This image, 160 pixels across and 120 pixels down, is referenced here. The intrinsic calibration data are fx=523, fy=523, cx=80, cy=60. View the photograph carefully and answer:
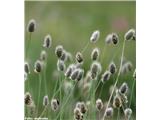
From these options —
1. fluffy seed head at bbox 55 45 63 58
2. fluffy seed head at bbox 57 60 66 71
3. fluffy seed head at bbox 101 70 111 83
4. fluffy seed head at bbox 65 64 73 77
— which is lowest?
fluffy seed head at bbox 101 70 111 83

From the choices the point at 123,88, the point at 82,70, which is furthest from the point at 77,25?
the point at 123,88

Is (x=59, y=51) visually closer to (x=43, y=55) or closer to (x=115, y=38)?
(x=43, y=55)

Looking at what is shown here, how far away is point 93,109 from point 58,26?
367 millimetres

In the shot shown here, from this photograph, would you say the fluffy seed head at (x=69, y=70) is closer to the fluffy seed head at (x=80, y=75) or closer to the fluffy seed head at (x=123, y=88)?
the fluffy seed head at (x=80, y=75)

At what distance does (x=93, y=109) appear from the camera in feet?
6.84

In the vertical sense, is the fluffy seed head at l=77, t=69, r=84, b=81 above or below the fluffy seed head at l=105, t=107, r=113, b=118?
above

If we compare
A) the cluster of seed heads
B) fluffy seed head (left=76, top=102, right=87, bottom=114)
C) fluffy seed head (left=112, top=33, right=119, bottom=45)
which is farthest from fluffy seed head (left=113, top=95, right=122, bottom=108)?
fluffy seed head (left=112, top=33, right=119, bottom=45)

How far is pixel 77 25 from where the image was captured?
215cm

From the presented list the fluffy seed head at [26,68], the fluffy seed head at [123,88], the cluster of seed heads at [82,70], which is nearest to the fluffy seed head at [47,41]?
the cluster of seed heads at [82,70]

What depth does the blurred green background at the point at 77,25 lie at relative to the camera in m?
2.11

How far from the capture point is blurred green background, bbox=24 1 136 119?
83.0 inches

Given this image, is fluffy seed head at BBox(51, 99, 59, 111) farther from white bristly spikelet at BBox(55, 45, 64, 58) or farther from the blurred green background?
white bristly spikelet at BBox(55, 45, 64, 58)
